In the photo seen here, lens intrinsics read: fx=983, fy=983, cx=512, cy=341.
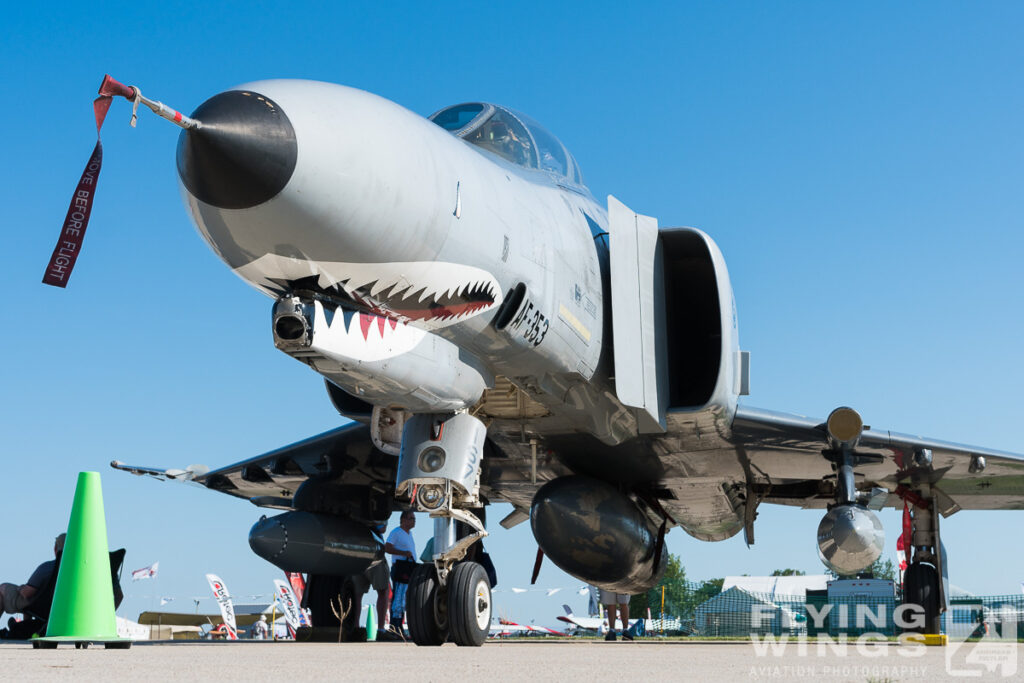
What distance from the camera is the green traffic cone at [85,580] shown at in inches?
244

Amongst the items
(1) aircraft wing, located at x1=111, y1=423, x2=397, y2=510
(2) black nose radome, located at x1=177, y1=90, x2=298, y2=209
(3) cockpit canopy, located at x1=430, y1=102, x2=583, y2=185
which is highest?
(3) cockpit canopy, located at x1=430, y1=102, x2=583, y2=185

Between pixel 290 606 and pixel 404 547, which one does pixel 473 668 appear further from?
pixel 290 606

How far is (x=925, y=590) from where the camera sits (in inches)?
415

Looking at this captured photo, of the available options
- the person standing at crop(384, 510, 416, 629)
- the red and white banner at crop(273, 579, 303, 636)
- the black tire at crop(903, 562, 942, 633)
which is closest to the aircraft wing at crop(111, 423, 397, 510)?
the person standing at crop(384, 510, 416, 629)

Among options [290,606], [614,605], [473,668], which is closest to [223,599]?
[290,606]

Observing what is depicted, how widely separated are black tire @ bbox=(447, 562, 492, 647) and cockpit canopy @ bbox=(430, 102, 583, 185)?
9.58 ft

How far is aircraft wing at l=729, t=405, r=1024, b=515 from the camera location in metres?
9.00

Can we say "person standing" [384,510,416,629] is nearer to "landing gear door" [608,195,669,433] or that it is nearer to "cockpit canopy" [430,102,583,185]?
"landing gear door" [608,195,669,433]

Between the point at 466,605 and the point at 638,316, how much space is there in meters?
2.51

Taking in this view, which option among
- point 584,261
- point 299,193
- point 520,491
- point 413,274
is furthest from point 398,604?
point 299,193

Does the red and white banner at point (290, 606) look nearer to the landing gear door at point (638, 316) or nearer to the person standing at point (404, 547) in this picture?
the person standing at point (404, 547)

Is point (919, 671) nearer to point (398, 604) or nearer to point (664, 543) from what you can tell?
point (664, 543)

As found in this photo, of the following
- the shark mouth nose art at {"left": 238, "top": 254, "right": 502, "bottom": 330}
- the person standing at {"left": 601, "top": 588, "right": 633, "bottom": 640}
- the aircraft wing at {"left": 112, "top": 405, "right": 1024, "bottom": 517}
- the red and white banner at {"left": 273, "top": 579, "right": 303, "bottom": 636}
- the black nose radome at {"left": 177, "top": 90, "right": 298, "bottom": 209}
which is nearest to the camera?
the black nose radome at {"left": 177, "top": 90, "right": 298, "bottom": 209}

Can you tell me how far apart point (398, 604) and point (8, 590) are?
451 centimetres
